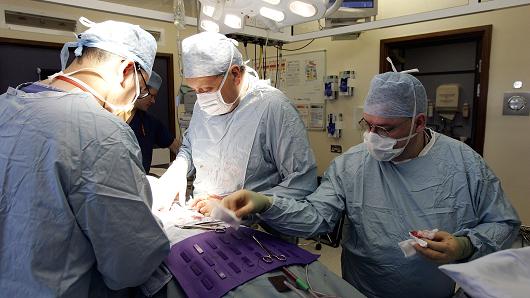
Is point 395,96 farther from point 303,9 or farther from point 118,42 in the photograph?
point 118,42

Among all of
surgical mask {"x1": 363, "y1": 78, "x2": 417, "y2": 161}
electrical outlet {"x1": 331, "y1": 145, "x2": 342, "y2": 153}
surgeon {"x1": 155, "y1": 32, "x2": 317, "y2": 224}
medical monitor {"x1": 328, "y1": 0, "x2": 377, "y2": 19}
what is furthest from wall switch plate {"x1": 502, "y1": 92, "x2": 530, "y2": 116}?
surgeon {"x1": 155, "y1": 32, "x2": 317, "y2": 224}

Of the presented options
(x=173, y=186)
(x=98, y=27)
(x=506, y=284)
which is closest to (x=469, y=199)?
(x=506, y=284)

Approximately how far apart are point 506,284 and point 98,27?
118 centimetres

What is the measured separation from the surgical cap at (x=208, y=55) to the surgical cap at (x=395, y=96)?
613 millimetres

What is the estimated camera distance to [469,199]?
3.84 feet

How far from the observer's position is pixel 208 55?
1.46m

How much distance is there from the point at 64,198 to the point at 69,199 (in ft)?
0.06

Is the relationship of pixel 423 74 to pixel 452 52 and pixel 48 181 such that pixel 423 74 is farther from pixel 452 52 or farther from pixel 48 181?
pixel 48 181

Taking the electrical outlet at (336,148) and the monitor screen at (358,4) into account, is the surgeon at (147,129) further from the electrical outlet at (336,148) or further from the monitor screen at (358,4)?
the electrical outlet at (336,148)

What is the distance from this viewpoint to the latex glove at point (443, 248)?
100cm

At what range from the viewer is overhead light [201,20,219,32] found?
5.19 ft

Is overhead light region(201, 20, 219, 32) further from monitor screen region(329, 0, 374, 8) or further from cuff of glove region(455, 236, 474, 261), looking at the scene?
monitor screen region(329, 0, 374, 8)

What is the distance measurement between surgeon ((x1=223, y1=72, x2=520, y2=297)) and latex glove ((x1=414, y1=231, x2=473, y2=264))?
1.5 inches

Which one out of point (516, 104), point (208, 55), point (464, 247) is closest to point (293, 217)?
point (464, 247)
